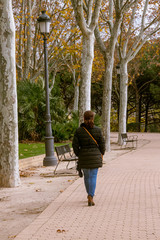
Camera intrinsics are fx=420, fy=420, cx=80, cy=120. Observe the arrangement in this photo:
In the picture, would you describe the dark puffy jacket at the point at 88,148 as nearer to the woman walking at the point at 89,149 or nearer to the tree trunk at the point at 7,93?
the woman walking at the point at 89,149

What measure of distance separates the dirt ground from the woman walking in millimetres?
994

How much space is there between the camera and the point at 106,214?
6.53m

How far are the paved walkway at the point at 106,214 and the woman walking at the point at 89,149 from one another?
1.56 feet

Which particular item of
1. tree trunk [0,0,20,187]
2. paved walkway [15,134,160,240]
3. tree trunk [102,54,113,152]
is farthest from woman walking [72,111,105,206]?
tree trunk [102,54,113,152]

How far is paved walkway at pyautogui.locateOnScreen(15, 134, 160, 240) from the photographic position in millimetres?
5383

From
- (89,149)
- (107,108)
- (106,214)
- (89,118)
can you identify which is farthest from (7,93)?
(107,108)

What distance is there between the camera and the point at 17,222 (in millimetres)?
6484

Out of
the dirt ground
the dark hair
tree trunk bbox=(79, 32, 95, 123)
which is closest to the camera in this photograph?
the dirt ground

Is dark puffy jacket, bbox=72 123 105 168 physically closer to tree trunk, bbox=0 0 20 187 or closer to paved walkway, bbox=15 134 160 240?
paved walkway, bbox=15 134 160 240

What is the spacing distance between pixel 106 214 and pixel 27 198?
241 centimetres

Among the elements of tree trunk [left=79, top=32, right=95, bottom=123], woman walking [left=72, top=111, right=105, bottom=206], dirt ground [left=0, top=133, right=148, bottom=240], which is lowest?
dirt ground [left=0, top=133, right=148, bottom=240]

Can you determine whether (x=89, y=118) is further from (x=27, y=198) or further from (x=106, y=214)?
(x=27, y=198)

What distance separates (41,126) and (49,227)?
1937cm

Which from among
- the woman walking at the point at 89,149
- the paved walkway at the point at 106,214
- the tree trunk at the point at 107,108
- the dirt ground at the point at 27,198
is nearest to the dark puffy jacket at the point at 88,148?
the woman walking at the point at 89,149
